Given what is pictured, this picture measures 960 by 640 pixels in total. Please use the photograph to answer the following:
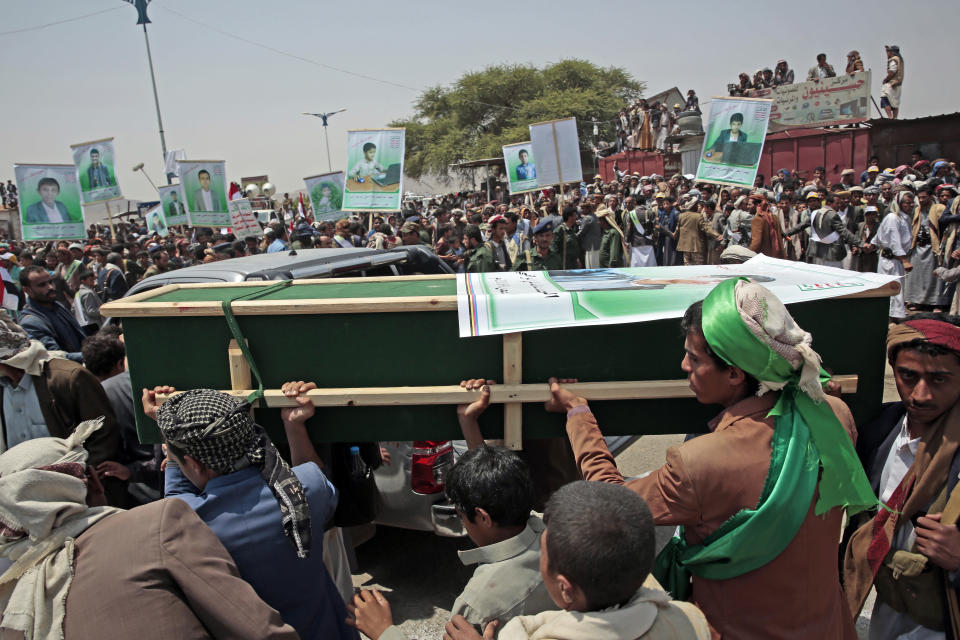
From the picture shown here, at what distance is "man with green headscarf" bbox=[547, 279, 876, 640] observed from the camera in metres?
1.58

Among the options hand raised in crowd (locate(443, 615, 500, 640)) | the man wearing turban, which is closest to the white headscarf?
hand raised in crowd (locate(443, 615, 500, 640))

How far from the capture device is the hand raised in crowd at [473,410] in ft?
7.26

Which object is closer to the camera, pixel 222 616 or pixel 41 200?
pixel 222 616

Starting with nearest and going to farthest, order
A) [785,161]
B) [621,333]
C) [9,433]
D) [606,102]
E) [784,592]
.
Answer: [784,592], [621,333], [9,433], [785,161], [606,102]

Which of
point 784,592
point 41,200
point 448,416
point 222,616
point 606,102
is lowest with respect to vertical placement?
point 784,592

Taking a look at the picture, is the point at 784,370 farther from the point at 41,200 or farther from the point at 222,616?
the point at 41,200

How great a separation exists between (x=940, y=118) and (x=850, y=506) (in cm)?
1941

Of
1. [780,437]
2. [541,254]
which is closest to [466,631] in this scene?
[780,437]

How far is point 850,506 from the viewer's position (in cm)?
168

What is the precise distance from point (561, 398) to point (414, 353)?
53cm

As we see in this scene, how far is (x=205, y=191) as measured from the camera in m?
11.7

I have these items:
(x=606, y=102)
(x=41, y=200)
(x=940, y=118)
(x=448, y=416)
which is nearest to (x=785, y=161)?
(x=940, y=118)

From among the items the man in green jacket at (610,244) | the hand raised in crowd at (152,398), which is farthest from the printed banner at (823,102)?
the hand raised in crowd at (152,398)

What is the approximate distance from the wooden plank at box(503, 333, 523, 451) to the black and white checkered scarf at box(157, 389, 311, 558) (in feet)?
2.40
